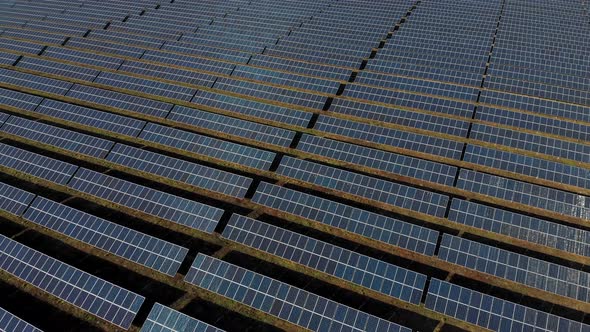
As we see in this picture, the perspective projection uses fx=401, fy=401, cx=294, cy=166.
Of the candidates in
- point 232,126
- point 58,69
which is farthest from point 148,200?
point 58,69

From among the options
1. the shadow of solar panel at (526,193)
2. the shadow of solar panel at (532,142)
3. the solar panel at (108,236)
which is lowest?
the solar panel at (108,236)

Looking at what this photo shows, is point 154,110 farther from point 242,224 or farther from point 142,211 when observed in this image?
point 242,224

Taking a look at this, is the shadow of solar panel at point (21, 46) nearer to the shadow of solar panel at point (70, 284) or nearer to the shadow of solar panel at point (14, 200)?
the shadow of solar panel at point (14, 200)

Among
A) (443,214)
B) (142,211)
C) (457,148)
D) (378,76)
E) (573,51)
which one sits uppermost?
(573,51)

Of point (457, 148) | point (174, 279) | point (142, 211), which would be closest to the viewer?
point (174, 279)

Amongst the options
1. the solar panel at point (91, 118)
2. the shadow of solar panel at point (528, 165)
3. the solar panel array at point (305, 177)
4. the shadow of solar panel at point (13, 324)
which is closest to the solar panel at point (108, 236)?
the solar panel array at point (305, 177)

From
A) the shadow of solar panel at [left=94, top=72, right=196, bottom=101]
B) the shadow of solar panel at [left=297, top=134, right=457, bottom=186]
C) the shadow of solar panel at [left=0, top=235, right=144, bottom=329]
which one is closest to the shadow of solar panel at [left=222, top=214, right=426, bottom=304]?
the shadow of solar panel at [left=0, top=235, right=144, bottom=329]

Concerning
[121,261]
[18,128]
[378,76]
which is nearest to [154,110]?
[18,128]
